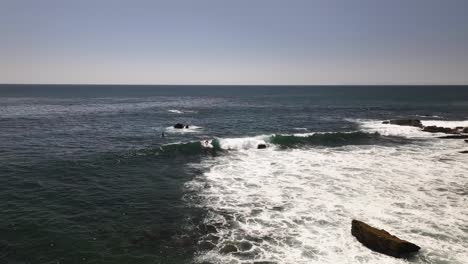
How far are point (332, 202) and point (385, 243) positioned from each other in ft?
20.3

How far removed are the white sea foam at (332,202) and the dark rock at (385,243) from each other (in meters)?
0.35

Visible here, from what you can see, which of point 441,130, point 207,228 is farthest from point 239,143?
point 441,130

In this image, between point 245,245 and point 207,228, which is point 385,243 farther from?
point 207,228

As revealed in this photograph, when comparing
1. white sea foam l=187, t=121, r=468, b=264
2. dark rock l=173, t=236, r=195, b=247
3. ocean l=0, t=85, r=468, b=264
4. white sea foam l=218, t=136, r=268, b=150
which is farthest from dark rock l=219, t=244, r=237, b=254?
white sea foam l=218, t=136, r=268, b=150

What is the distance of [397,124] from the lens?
177 ft

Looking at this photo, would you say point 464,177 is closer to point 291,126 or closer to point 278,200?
point 278,200

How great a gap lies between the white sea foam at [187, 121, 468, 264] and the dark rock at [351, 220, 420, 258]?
346mm

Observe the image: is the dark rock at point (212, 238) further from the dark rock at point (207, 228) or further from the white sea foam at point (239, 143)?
the white sea foam at point (239, 143)

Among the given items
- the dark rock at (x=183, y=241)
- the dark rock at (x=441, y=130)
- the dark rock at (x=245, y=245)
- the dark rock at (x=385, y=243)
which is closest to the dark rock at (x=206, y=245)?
the dark rock at (x=183, y=241)

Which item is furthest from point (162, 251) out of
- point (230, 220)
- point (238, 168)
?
point (238, 168)

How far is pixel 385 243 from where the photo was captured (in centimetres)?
1388

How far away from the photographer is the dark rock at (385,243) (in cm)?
1362

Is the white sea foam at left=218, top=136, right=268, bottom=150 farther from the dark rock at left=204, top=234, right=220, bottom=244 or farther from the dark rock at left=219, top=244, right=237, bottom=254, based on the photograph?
the dark rock at left=219, top=244, right=237, bottom=254

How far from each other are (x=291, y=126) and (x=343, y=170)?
91.9ft
